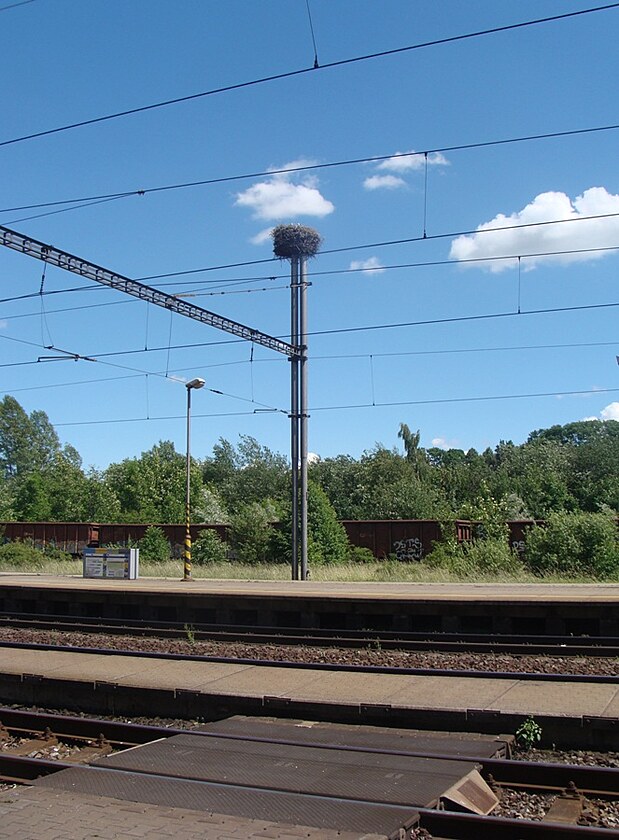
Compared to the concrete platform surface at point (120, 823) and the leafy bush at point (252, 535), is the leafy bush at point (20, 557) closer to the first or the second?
the leafy bush at point (252, 535)

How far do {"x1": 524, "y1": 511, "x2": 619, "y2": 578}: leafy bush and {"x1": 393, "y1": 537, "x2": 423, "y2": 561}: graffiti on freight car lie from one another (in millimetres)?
8341

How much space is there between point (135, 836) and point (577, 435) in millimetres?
115309

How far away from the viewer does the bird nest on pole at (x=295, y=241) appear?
106 feet

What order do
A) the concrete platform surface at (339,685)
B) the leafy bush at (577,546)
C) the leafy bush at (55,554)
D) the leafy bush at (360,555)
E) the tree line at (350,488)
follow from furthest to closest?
the tree line at (350,488), the leafy bush at (55,554), the leafy bush at (360,555), the leafy bush at (577,546), the concrete platform surface at (339,685)

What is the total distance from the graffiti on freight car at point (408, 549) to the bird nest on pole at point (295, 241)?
14.4m

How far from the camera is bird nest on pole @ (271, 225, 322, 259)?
3222 cm

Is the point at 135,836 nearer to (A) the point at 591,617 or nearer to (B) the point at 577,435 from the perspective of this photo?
(A) the point at 591,617

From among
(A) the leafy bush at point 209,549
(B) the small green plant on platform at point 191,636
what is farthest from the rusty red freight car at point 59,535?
(B) the small green plant on platform at point 191,636

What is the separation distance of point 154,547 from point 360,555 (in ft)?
37.4

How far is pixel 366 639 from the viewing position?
16.0 metres

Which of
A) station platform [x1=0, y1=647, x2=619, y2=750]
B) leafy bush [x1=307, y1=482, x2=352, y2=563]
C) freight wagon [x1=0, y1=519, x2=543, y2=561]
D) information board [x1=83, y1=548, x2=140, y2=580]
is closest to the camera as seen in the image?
station platform [x1=0, y1=647, x2=619, y2=750]

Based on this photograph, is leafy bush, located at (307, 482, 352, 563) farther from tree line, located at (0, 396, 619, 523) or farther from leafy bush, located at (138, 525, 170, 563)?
leafy bush, located at (138, 525, 170, 563)

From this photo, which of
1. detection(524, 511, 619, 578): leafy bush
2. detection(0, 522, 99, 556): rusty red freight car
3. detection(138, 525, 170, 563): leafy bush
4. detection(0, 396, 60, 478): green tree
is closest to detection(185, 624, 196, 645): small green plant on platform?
detection(524, 511, 619, 578): leafy bush

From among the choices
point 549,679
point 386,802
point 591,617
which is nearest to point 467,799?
point 386,802
